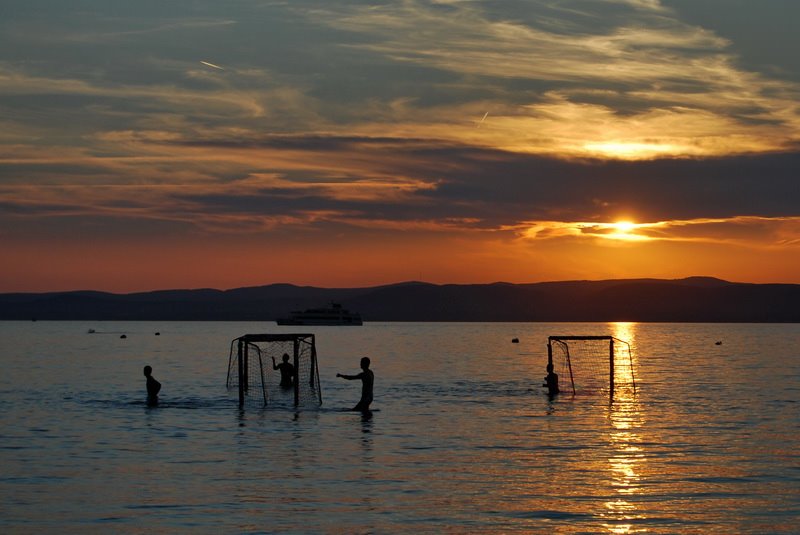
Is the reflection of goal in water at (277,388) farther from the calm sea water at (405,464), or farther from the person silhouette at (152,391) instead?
the person silhouette at (152,391)

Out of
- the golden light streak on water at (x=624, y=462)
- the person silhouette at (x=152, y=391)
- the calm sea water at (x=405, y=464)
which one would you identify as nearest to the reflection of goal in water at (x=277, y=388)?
the calm sea water at (x=405, y=464)

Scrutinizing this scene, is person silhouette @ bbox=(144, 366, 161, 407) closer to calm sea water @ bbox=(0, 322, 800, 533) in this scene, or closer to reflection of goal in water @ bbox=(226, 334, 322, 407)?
calm sea water @ bbox=(0, 322, 800, 533)

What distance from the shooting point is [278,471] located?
2919cm

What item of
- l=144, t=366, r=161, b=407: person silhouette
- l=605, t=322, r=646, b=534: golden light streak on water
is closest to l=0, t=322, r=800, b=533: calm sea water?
l=605, t=322, r=646, b=534: golden light streak on water

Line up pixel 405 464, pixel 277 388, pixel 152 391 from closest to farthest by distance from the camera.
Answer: pixel 405 464 < pixel 152 391 < pixel 277 388

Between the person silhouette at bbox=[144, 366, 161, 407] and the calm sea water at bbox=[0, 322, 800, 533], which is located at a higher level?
the person silhouette at bbox=[144, 366, 161, 407]

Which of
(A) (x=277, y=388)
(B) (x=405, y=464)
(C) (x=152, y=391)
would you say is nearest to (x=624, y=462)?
(B) (x=405, y=464)

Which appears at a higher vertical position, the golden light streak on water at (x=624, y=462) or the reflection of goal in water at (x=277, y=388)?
the reflection of goal in water at (x=277, y=388)

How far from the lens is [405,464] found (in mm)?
30672

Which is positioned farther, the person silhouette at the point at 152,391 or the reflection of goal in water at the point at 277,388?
the person silhouette at the point at 152,391

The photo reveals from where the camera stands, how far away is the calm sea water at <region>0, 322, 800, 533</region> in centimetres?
2255

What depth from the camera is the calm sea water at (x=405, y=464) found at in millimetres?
22547

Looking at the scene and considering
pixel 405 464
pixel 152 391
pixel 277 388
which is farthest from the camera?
pixel 277 388

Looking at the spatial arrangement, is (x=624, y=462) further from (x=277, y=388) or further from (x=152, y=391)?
(x=277, y=388)
